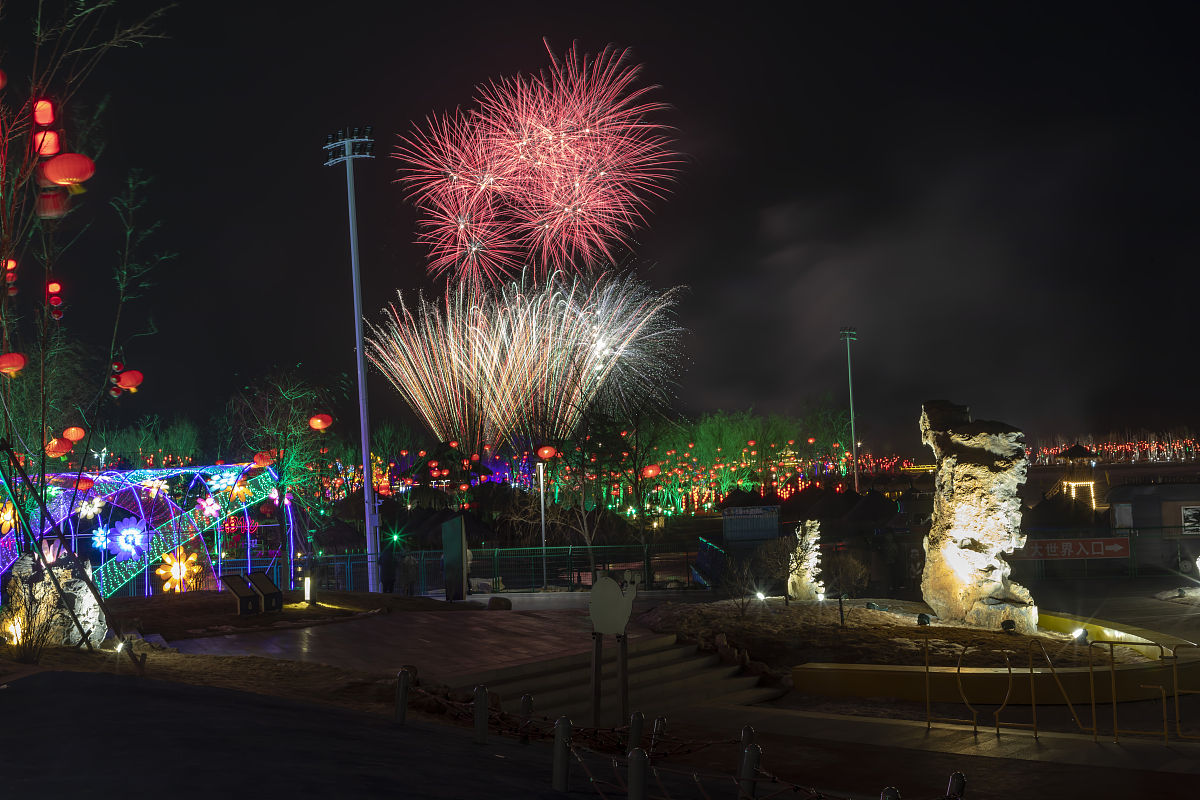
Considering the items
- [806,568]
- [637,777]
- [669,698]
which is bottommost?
[669,698]

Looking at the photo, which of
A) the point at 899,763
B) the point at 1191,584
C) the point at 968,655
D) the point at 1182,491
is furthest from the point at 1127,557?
the point at 899,763

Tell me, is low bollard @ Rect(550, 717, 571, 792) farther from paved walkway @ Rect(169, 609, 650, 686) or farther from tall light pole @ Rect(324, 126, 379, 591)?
tall light pole @ Rect(324, 126, 379, 591)

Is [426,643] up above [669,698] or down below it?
above

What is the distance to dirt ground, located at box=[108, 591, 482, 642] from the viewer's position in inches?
651

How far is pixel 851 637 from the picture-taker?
1702 centimetres

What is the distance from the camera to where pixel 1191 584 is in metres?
27.1

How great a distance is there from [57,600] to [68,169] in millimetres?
5494

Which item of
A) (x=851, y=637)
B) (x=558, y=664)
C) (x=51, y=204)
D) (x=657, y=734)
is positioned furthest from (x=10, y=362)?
(x=851, y=637)

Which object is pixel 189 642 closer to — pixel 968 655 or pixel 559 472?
pixel 968 655

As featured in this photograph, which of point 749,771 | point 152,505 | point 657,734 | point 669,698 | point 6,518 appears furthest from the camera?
point 152,505

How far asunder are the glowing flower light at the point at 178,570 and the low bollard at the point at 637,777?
22.0 meters

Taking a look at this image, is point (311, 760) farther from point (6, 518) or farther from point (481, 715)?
point (6, 518)

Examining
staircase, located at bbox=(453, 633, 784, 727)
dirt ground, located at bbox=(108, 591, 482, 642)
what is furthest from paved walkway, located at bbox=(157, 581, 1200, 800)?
dirt ground, located at bbox=(108, 591, 482, 642)

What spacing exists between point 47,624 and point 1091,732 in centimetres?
1263
